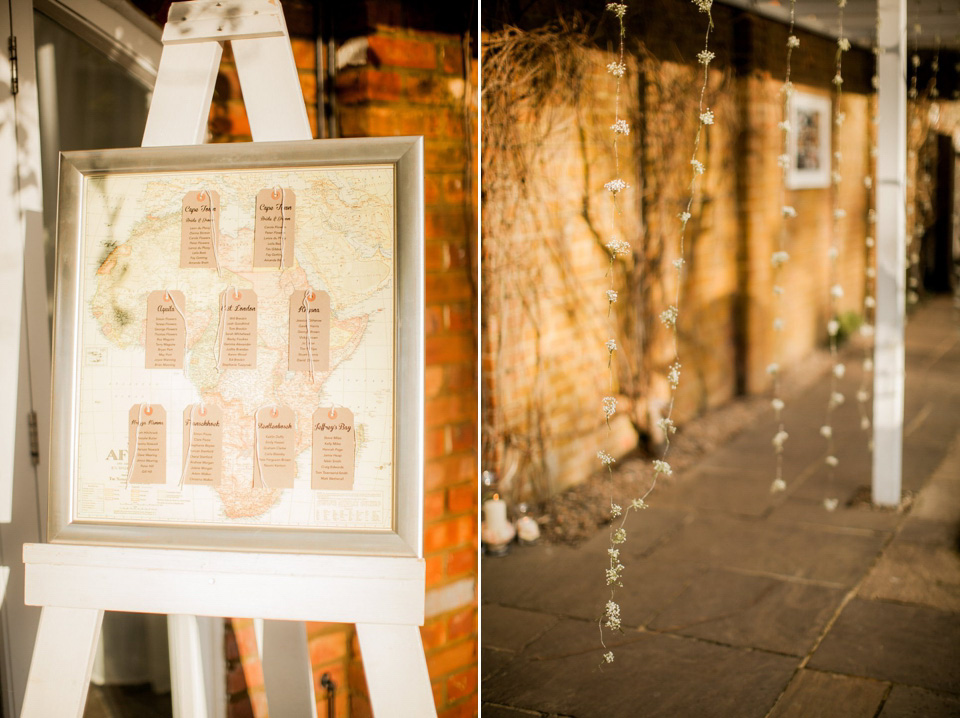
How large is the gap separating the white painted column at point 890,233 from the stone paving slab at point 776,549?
492 millimetres

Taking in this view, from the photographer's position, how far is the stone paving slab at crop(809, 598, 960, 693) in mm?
2449

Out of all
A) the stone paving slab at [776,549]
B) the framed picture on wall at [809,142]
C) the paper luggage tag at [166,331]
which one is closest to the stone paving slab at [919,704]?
the stone paving slab at [776,549]

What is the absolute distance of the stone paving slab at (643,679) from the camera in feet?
7.68

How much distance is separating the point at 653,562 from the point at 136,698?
1815mm

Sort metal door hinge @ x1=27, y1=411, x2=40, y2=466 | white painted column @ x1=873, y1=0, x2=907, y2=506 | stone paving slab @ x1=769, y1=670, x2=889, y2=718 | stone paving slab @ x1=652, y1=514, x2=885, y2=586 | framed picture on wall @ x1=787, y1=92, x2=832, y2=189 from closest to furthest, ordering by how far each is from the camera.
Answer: metal door hinge @ x1=27, y1=411, x2=40, y2=466 < stone paving slab @ x1=769, y1=670, x2=889, y2=718 < stone paving slab @ x1=652, y1=514, x2=885, y2=586 < white painted column @ x1=873, y1=0, x2=907, y2=506 < framed picture on wall @ x1=787, y1=92, x2=832, y2=189

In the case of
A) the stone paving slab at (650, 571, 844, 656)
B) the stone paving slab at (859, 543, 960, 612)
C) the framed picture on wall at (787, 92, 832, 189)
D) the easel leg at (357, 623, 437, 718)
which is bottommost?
the stone paving slab at (650, 571, 844, 656)

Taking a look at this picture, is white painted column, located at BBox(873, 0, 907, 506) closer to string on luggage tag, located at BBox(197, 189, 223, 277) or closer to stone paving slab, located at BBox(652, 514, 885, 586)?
stone paving slab, located at BBox(652, 514, 885, 586)

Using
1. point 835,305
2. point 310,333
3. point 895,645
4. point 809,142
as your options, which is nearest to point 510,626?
point 895,645

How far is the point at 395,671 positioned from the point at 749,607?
1786mm

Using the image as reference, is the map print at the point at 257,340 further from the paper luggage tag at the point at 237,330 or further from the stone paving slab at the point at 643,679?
the stone paving slab at the point at 643,679

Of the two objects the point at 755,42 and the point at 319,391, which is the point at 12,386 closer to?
the point at 319,391

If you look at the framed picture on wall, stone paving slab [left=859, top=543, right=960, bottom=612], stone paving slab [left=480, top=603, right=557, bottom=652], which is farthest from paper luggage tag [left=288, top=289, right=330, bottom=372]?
the framed picture on wall

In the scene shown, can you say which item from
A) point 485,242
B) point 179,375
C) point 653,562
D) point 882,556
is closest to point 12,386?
point 179,375

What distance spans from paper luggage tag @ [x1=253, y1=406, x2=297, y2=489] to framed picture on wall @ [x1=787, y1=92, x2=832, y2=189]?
5105mm
